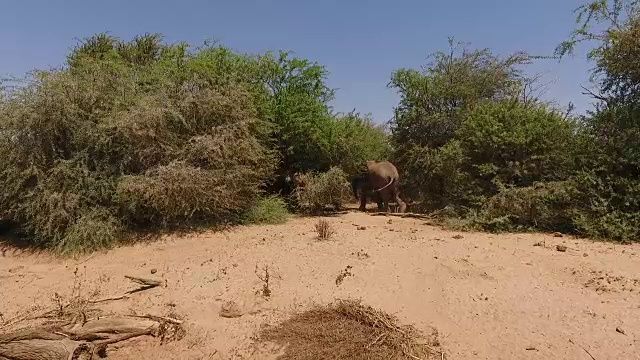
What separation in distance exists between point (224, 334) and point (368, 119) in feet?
36.0

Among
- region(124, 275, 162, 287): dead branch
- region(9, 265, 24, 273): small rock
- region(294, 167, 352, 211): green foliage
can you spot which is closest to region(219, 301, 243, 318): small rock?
region(124, 275, 162, 287): dead branch

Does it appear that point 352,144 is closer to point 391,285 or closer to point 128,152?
point 128,152

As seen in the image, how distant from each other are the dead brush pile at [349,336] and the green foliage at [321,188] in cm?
598

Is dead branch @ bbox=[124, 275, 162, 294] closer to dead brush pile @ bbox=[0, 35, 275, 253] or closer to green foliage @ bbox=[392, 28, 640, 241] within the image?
dead brush pile @ bbox=[0, 35, 275, 253]

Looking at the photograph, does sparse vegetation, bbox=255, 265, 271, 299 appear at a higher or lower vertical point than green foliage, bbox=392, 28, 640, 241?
lower

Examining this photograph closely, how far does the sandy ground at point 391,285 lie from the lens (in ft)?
17.2

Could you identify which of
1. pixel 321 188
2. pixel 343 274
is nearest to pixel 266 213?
pixel 321 188

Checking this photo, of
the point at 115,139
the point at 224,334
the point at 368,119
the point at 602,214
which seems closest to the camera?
the point at 224,334

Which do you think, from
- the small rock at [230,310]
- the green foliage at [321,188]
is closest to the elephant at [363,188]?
the green foliage at [321,188]

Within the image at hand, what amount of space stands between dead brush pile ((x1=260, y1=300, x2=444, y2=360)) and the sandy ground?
24 cm

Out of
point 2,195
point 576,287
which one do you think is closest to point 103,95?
point 2,195

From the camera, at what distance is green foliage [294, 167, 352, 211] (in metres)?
11.5

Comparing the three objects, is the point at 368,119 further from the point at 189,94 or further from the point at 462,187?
the point at 189,94

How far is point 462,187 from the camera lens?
10859 millimetres
